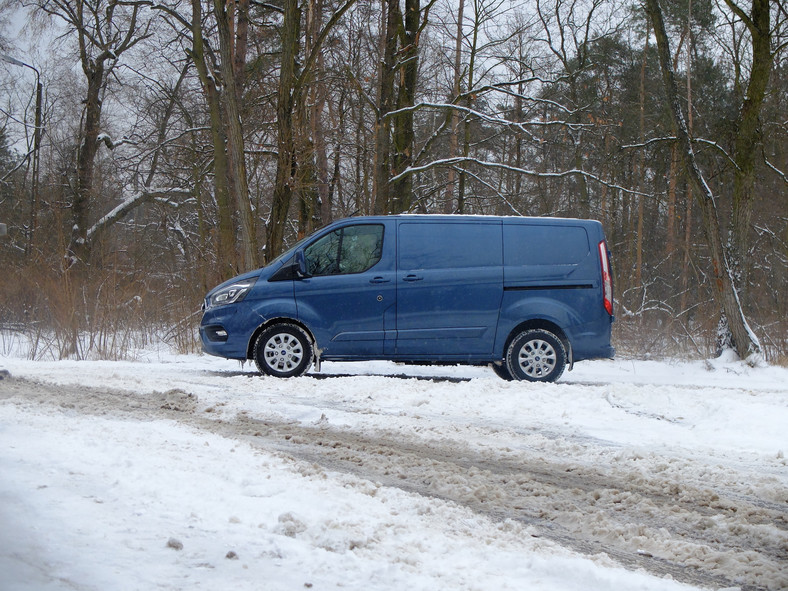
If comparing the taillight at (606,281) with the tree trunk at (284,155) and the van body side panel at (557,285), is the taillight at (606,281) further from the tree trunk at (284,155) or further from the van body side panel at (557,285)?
the tree trunk at (284,155)

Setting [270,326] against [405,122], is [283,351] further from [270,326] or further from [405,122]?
[405,122]

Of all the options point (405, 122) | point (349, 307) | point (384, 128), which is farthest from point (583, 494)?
point (405, 122)

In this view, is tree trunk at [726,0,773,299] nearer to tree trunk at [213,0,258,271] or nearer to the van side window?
the van side window

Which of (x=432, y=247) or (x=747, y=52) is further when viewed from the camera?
(x=747, y=52)

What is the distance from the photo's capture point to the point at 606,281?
9.27 metres

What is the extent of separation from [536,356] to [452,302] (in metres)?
1.22

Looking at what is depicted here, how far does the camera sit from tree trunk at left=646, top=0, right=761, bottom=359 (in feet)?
39.8

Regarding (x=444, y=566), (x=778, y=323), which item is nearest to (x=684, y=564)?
(x=444, y=566)

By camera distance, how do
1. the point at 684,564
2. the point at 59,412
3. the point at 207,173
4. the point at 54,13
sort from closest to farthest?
the point at 684,564
the point at 59,412
the point at 207,173
the point at 54,13

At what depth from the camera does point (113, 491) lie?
12.1 feet

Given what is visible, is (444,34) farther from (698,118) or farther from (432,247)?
(698,118)

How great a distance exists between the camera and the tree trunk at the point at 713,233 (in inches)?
477

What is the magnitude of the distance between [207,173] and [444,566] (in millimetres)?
19203

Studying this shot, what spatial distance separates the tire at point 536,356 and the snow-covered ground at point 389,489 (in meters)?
1.46
